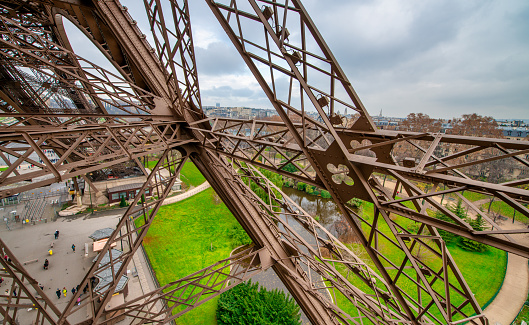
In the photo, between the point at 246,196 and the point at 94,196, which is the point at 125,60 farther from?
the point at 94,196

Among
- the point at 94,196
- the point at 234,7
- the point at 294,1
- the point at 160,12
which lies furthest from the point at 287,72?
the point at 94,196

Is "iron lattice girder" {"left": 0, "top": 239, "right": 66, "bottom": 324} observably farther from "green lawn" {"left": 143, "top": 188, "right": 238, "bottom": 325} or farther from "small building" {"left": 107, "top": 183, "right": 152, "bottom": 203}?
"small building" {"left": 107, "top": 183, "right": 152, "bottom": 203}

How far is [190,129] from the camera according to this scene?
5680mm

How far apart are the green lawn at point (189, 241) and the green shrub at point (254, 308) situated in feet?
2.94

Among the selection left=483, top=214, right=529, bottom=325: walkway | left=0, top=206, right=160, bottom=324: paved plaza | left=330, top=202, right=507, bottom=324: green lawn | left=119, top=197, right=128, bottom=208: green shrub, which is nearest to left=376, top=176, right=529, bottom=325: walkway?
left=483, top=214, right=529, bottom=325: walkway

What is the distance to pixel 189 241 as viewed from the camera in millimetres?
16500

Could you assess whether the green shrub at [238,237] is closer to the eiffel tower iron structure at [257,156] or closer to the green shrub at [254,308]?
the green shrub at [254,308]

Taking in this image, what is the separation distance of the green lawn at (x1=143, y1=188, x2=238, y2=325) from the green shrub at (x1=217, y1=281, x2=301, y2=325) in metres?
0.90

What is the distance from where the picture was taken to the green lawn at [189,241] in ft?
41.9

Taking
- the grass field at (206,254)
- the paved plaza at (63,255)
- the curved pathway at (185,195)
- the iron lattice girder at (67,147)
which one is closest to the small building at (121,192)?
the curved pathway at (185,195)

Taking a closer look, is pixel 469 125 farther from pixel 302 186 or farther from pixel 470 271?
pixel 302 186

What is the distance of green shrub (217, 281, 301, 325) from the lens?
393 inches

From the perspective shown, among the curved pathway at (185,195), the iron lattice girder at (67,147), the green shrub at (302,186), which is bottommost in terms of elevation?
the green shrub at (302,186)

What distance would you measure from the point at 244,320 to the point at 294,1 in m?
11.6
